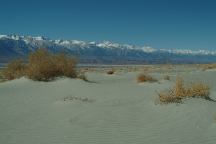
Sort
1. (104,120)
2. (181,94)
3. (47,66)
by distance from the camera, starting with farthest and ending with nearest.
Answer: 1. (47,66)
2. (181,94)
3. (104,120)

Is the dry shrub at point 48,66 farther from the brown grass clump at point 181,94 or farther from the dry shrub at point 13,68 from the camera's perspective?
the brown grass clump at point 181,94

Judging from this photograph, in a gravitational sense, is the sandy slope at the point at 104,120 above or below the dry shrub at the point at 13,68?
below

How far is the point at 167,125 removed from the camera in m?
8.46

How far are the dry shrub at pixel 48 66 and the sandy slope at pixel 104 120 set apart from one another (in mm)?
4544

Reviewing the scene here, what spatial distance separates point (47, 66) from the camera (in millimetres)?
17906

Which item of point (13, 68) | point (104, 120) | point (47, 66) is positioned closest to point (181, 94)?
point (104, 120)

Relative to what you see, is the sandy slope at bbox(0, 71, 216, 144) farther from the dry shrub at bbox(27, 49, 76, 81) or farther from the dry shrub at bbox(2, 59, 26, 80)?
the dry shrub at bbox(2, 59, 26, 80)

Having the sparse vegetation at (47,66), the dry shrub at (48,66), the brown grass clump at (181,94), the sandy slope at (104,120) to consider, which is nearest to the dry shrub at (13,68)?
the sparse vegetation at (47,66)

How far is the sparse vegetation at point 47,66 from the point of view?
1780 cm

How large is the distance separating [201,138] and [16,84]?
1125 cm

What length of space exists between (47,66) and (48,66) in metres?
0.06

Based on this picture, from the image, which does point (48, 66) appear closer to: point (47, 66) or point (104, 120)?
point (47, 66)

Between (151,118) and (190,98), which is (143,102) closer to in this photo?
(190,98)

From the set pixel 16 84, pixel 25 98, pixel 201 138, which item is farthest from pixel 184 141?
pixel 16 84
